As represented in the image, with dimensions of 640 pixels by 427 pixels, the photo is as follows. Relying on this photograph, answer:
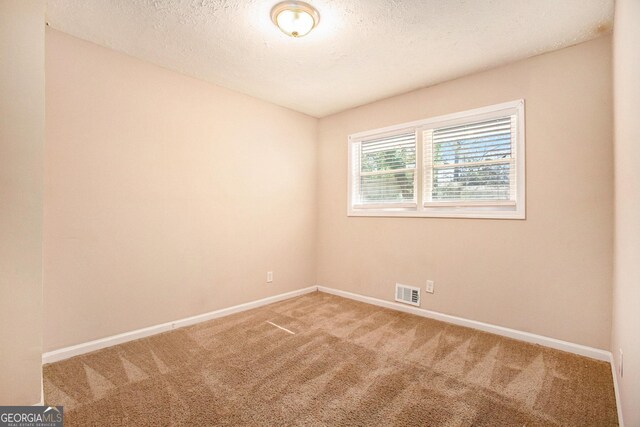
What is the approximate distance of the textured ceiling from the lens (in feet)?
6.68

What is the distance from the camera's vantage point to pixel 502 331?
9.16ft

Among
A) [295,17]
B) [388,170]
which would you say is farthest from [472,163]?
[295,17]

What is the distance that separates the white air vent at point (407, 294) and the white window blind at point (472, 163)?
999mm

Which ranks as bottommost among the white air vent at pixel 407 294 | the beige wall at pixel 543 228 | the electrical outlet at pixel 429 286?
the white air vent at pixel 407 294

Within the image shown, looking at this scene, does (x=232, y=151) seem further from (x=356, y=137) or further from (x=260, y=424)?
(x=260, y=424)

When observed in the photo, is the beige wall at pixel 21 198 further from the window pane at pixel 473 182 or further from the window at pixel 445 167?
the window pane at pixel 473 182

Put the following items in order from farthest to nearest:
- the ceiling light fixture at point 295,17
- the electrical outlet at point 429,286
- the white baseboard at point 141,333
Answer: the electrical outlet at point 429,286
the white baseboard at point 141,333
the ceiling light fixture at point 295,17

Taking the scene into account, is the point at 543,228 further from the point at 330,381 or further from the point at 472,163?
the point at 330,381

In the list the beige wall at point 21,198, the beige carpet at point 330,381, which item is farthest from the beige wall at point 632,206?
the beige wall at point 21,198

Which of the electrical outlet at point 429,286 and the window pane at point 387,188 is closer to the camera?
the electrical outlet at point 429,286

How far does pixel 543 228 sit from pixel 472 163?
2.81 ft

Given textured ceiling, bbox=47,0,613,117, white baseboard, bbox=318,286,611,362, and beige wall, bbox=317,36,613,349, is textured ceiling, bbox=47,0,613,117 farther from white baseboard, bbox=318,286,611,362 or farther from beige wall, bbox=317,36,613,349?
white baseboard, bbox=318,286,611,362

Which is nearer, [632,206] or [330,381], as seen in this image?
[632,206]

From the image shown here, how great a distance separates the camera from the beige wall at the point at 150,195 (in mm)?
2336
